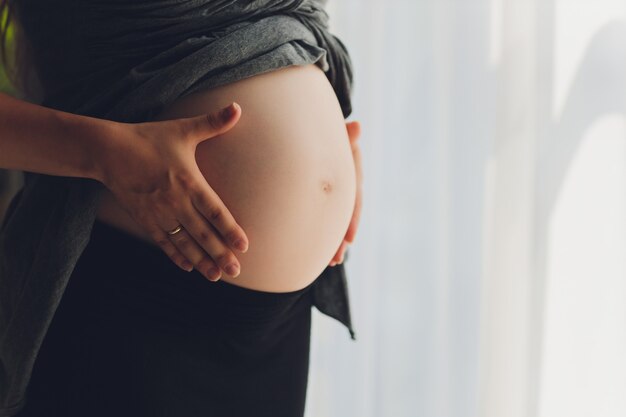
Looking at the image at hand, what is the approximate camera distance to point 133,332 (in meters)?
0.79

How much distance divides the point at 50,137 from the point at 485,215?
824mm

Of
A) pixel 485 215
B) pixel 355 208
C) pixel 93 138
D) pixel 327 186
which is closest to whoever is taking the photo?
pixel 93 138

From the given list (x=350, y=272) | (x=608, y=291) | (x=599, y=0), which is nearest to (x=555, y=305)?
(x=608, y=291)

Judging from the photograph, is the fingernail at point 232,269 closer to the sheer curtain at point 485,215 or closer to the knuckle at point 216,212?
the knuckle at point 216,212

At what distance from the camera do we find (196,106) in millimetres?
794

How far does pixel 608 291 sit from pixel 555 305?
0.31 feet

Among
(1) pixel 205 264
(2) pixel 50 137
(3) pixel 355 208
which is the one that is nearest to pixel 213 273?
(1) pixel 205 264

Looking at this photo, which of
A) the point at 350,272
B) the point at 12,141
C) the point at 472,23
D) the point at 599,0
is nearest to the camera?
the point at 12,141

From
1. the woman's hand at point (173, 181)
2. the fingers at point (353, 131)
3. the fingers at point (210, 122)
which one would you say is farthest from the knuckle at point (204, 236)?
the fingers at point (353, 131)

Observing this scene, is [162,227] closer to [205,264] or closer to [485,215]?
[205,264]

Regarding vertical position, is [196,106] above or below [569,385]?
above

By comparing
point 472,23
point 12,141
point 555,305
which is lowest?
point 555,305

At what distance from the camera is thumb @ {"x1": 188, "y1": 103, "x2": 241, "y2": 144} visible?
0.72 m

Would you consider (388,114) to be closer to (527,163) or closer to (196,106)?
(527,163)
